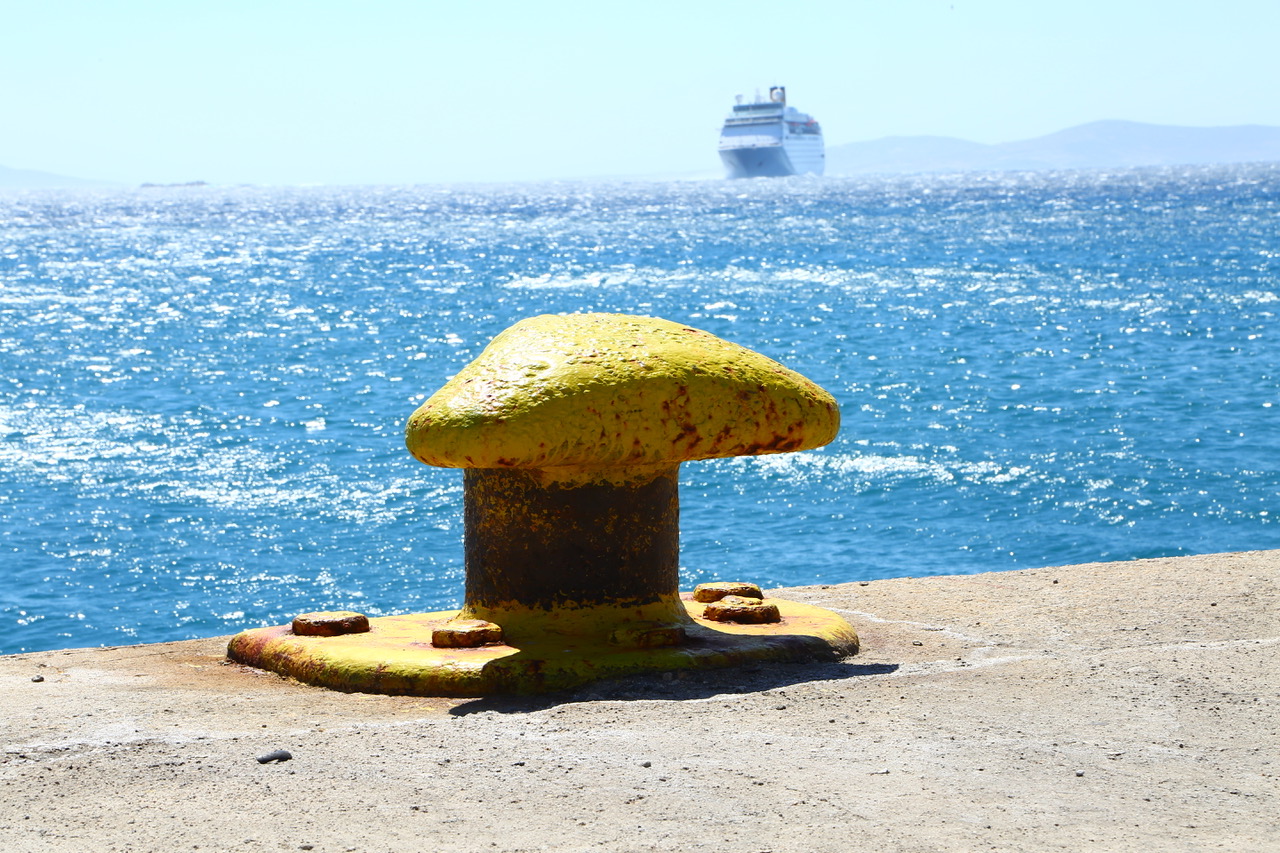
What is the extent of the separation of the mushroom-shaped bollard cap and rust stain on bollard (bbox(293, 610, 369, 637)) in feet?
2.27

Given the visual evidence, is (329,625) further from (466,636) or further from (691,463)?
(691,463)

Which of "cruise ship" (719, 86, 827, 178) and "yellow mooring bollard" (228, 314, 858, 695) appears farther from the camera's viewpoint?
"cruise ship" (719, 86, 827, 178)

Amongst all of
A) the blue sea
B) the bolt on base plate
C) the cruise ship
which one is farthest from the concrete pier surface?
the cruise ship

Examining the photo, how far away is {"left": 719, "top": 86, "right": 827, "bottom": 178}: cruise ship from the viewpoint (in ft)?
440

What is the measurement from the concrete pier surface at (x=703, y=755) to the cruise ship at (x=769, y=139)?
131 metres

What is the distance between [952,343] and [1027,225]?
36.9 metres

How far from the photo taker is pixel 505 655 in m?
4.27

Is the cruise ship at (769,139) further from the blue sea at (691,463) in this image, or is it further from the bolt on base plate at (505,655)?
the bolt on base plate at (505,655)

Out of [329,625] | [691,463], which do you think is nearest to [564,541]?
[329,625]

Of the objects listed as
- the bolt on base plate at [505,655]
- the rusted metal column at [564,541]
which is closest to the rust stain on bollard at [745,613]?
the bolt on base plate at [505,655]

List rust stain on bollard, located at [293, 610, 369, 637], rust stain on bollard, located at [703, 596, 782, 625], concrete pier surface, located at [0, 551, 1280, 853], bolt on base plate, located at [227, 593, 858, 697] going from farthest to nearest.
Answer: rust stain on bollard, located at [703, 596, 782, 625]
rust stain on bollard, located at [293, 610, 369, 637]
bolt on base plate, located at [227, 593, 858, 697]
concrete pier surface, located at [0, 551, 1280, 853]

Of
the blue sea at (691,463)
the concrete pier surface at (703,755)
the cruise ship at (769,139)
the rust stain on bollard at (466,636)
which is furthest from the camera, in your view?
the cruise ship at (769,139)

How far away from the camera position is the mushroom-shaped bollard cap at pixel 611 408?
4227mm

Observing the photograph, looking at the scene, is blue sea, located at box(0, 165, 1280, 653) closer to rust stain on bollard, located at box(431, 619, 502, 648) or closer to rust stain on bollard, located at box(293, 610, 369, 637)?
rust stain on bollard, located at box(293, 610, 369, 637)
